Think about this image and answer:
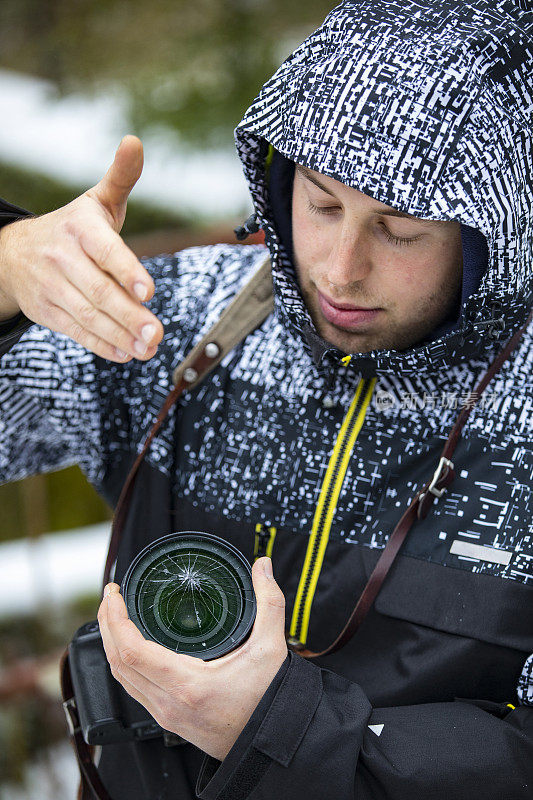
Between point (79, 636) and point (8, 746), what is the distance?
85.0 inches

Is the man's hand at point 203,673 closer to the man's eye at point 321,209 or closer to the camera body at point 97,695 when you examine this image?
the camera body at point 97,695

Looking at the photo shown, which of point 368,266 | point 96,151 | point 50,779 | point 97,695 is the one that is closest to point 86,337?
point 368,266

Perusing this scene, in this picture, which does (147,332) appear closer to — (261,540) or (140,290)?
(140,290)

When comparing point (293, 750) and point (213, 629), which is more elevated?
point (213, 629)

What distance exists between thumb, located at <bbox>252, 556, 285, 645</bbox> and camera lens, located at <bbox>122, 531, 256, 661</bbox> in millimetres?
19

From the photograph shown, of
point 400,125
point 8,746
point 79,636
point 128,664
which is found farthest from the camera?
point 8,746

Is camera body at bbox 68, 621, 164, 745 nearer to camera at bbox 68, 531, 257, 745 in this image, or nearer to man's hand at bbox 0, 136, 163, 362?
camera at bbox 68, 531, 257, 745

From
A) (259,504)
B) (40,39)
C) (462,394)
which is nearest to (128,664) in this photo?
(259,504)

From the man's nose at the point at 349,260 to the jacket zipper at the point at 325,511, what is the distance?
0.22m

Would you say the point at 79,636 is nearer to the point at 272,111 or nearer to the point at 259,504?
the point at 259,504

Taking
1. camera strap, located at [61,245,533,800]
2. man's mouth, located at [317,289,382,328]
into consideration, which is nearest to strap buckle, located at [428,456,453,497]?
camera strap, located at [61,245,533,800]

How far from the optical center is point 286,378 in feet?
5.09

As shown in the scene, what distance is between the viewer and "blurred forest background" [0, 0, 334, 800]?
125 inches

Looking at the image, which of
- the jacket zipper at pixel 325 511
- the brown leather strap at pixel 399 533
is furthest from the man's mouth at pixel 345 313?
the brown leather strap at pixel 399 533
